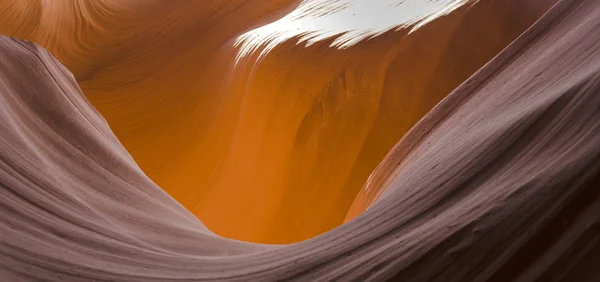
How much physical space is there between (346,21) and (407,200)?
1.53m

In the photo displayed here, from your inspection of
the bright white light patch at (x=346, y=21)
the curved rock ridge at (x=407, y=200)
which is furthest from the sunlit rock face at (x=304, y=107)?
the curved rock ridge at (x=407, y=200)

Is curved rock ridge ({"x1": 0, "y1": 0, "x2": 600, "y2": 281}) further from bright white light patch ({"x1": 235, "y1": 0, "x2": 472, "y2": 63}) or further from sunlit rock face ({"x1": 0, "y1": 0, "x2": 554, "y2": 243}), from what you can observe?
bright white light patch ({"x1": 235, "y1": 0, "x2": 472, "y2": 63})

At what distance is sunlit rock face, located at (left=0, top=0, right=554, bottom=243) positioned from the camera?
1.86 metres

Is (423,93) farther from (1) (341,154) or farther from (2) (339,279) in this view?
(2) (339,279)

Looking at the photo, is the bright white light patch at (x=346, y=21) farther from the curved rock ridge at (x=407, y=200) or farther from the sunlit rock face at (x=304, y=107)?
the curved rock ridge at (x=407, y=200)

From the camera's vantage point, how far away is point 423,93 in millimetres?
1864

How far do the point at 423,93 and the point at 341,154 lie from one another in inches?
13.6

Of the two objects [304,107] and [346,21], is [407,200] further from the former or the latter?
[346,21]

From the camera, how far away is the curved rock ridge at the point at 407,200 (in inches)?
16.9

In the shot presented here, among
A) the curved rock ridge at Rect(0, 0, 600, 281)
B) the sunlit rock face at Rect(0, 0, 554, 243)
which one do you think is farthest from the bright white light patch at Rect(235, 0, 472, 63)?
the curved rock ridge at Rect(0, 0, 600, 281)

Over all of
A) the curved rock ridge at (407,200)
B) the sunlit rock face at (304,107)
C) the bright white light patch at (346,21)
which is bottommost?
the curved rock ridge at (407,200)

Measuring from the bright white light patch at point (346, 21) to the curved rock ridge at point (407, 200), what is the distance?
3.27 feet

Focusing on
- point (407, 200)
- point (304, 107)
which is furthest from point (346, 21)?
point (407, 200)

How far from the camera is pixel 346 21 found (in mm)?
2039
